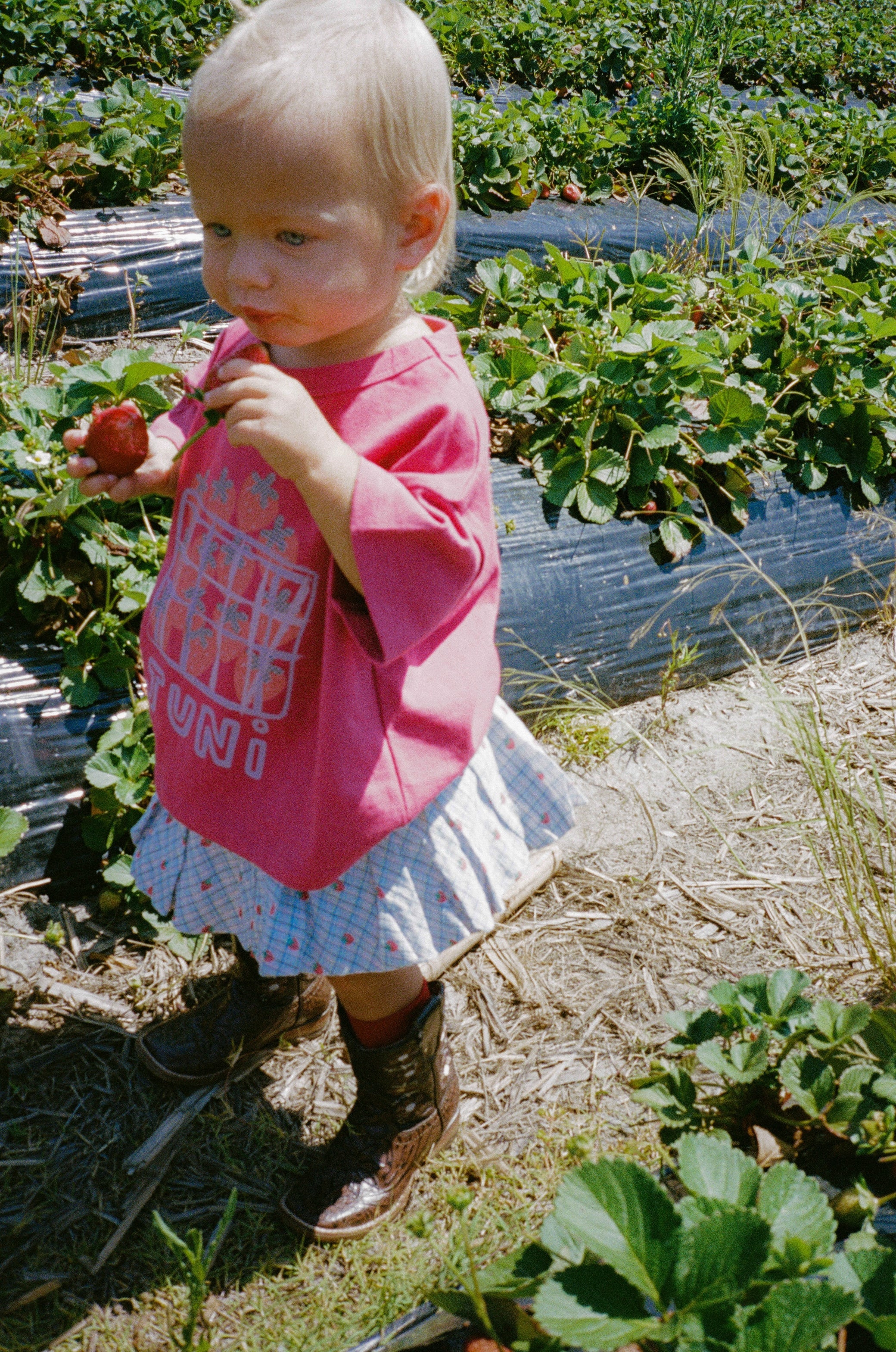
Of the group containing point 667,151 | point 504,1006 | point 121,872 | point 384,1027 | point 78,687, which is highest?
point 667,151

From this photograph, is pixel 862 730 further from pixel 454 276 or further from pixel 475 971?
pixel 454 276

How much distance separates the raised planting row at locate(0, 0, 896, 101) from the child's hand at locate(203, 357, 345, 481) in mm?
3633

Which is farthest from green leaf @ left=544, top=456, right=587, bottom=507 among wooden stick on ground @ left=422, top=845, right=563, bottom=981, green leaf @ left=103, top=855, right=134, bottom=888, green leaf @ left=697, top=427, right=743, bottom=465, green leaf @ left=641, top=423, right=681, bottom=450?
green leaf @ left=103, top=855, right=134, bottom=888

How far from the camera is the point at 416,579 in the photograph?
1136mm

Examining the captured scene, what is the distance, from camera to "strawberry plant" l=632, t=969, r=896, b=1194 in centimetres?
122

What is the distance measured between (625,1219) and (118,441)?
1.10 metres

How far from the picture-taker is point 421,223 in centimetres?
119

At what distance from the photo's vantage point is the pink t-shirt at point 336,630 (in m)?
1.15

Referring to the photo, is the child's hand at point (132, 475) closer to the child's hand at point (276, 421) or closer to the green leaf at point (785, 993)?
the child's hand at point (276, 421)

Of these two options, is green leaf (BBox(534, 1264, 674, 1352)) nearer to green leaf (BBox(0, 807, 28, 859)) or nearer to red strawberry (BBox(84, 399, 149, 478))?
red strawberry (BBox(84, 399, 149, 478))

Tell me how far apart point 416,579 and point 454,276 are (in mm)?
2969

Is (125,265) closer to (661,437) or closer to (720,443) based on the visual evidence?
(661,437)

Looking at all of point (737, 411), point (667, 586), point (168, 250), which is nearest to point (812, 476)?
point (737, 411)

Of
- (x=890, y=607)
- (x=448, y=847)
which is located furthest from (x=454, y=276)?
(x=448, y=847)
